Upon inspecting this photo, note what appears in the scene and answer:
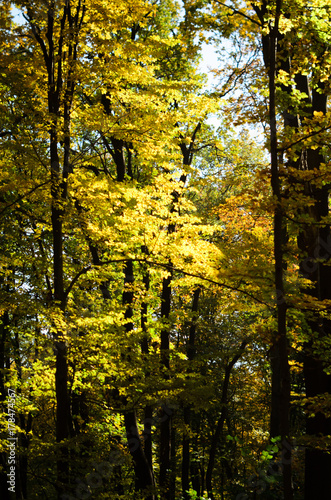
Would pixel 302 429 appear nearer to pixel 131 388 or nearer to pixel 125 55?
pixel 131 388

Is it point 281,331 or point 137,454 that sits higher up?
point 281,331

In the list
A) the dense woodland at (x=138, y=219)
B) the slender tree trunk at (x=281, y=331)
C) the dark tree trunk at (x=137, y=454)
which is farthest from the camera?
the dark tree trunk at (x=137, y=454)

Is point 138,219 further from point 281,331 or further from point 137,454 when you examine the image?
point 137,454

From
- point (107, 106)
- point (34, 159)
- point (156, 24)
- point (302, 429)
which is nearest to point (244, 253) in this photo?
point (34, 159)

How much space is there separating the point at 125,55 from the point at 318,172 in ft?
15.6

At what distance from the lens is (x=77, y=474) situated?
22.9 feet

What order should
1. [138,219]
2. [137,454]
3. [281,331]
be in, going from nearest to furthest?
[281,331], [138,219], [137,454]

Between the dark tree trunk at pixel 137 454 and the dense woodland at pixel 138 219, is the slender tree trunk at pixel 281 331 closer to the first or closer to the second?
the dense woodland at pixel 138 219

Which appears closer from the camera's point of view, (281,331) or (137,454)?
(281,331)

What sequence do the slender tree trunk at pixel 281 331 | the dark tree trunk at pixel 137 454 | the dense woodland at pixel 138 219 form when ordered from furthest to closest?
the dark tree trunk at pixel 137 454 → the dense woodland at pixel 138 219 → the slender tree trunk at pixel 281 331

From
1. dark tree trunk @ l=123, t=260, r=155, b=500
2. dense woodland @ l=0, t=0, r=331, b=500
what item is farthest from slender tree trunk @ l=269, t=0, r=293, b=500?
dark tree trunk @ l=123, t=260, r=155, b=500

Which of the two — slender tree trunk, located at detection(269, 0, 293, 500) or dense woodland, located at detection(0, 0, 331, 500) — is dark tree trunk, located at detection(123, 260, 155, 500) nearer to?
dense woodland, located at detection(0, 0, 331, 500)

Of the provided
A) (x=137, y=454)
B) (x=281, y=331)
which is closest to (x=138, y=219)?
(x=281, y=331)

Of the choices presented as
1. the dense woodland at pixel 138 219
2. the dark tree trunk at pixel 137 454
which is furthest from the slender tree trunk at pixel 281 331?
the dark tree trunk at pixel 137 454
